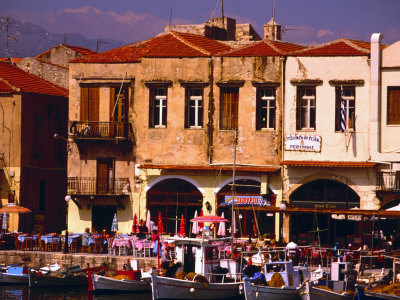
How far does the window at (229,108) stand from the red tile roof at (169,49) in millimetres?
2055

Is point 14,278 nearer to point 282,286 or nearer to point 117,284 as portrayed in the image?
point 117,284

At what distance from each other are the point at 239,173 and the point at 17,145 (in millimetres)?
12135

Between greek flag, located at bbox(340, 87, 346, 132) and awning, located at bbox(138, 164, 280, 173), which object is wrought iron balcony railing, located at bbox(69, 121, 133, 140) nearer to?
awning, located at bbox(138, 164, 280, 173)

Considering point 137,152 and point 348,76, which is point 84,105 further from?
point 348,76

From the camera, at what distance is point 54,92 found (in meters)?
60.3

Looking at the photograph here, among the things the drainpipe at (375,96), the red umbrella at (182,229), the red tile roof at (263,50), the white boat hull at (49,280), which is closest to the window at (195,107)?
the red tile roof at (263,50)

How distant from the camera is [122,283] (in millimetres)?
44562

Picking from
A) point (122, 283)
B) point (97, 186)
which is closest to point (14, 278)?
point (122, 283)

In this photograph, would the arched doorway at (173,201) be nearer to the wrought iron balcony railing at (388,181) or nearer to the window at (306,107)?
the window at (306,107)

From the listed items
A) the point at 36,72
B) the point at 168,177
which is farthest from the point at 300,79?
the point at 36,72

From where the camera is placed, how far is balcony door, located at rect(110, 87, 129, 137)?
54219mm

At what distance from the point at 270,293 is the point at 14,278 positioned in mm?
12635

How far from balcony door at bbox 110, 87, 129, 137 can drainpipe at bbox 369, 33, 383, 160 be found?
12.1 metres

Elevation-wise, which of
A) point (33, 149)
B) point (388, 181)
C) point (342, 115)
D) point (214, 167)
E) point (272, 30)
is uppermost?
point (272, 30)
